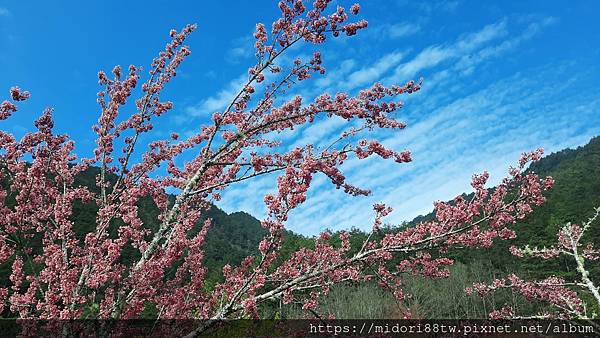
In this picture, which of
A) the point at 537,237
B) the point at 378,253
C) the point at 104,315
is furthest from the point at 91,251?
the point at 537,237

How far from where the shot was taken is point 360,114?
492cm

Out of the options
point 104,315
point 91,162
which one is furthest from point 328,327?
point 91,162

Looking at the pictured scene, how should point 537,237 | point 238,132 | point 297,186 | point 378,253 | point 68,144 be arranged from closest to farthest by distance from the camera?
point 297,186, point 378,253, point 238,132, point 68,144, point 537,237

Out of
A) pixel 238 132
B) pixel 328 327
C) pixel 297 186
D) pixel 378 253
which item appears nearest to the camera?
pixel 297 186

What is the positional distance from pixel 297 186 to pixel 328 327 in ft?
5.77

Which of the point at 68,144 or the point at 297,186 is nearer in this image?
the point at 297,186

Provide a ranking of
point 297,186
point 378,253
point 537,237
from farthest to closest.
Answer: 1. point 537,237
2. point 378,253
3. point 297,186

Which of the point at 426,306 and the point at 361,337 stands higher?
the point at 361,337

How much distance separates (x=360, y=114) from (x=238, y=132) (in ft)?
4.87

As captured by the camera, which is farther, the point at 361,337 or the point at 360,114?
the point at 361,337

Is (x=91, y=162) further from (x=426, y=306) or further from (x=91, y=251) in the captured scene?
(x=426, y=306)

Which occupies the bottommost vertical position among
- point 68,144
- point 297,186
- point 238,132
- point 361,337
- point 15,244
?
point 361,337

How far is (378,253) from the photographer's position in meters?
4.43

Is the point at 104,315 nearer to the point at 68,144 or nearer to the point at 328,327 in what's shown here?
the point at 328,327
